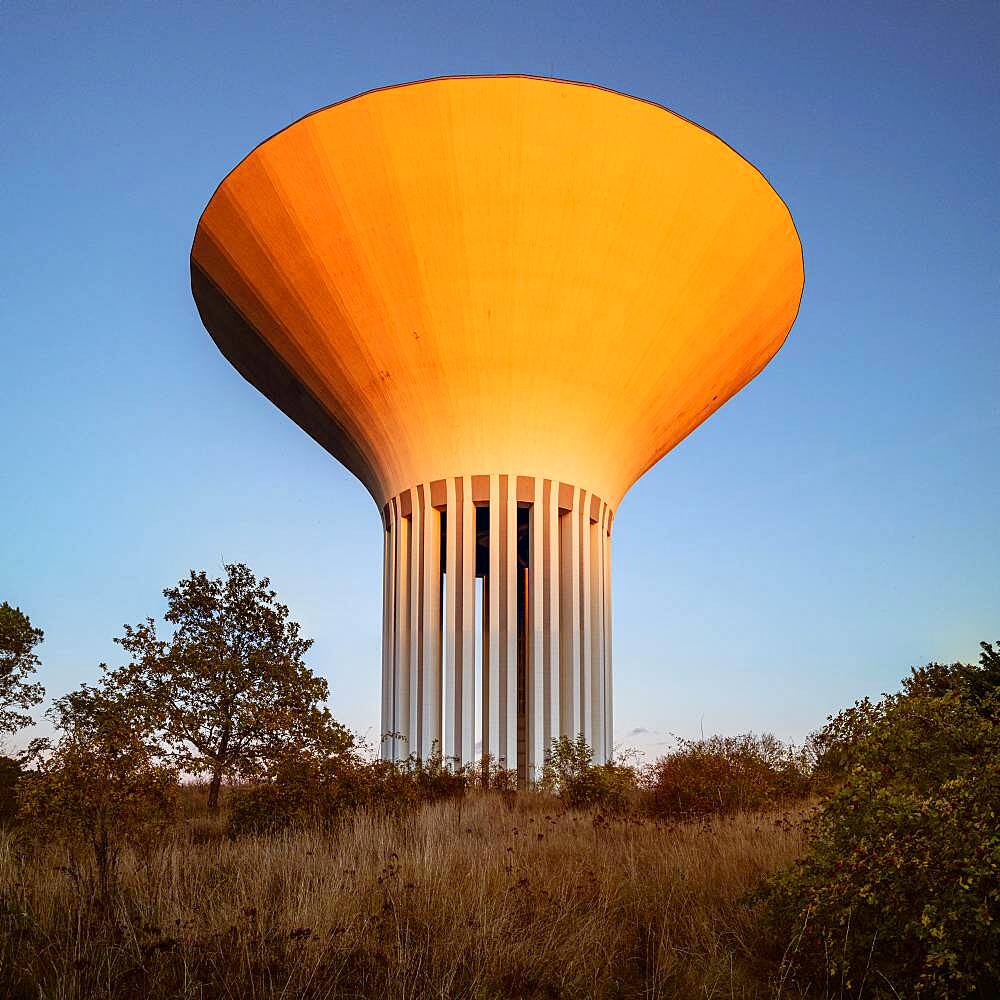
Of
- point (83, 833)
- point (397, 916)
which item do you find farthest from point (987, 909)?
point (83, 833)

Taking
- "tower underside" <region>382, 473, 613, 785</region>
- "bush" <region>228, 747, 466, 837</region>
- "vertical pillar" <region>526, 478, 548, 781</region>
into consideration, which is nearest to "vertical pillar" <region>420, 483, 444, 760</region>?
"tower underside" <region>382, 473, 613, 785</region>

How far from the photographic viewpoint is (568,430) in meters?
17.8

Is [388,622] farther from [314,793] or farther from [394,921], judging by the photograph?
[394,921]

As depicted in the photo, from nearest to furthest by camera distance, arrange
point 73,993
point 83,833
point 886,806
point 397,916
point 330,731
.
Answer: point 73,993, point 886,806, point 397,916, point 83,833, point 330,731

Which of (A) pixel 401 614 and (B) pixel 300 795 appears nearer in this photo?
(B) pixel 300 795

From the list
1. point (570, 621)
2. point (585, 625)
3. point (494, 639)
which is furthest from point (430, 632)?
point (585, 625)

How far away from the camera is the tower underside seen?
59.1ft

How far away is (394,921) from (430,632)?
12.8 m

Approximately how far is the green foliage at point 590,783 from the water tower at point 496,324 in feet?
5.76

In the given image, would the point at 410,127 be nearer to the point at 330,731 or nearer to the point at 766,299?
the point at 766,299

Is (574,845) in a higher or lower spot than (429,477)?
lower

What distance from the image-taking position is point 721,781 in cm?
1367

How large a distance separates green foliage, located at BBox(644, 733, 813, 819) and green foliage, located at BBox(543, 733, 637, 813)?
37 centimetres

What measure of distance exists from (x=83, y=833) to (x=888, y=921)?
613 centimetres
